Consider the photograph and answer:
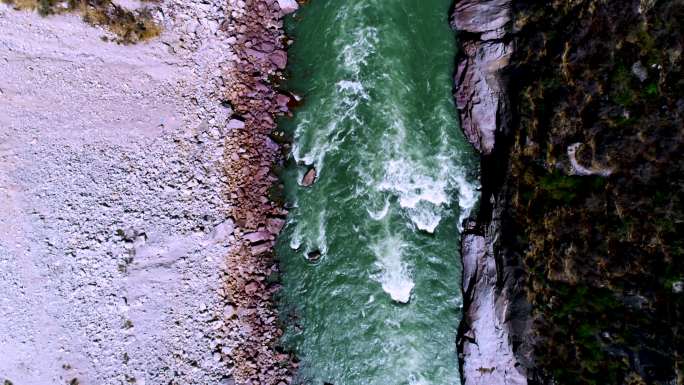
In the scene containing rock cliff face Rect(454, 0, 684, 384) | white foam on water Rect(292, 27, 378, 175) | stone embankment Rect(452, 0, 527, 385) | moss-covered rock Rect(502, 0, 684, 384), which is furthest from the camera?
white foam on water Rect(292, 27, 378, 175)

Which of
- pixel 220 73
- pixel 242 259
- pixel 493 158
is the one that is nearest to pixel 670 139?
pixel 493 158

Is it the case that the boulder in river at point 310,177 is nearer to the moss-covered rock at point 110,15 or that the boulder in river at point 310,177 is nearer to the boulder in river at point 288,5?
the boulder in river at point 288,5

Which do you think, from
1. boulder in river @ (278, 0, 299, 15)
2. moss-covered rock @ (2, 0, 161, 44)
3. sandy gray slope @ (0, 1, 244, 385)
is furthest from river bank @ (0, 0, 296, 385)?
boulder in river @ (278, 0, 299, 15)

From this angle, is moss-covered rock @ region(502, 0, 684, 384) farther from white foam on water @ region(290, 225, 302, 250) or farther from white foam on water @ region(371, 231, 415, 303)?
white foam on water @ region(290, 225, 302, 250)

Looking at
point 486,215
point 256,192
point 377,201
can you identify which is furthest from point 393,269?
point 256,192

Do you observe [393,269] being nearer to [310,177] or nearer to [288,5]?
[310,177]

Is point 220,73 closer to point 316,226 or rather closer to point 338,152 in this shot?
point 338,152
